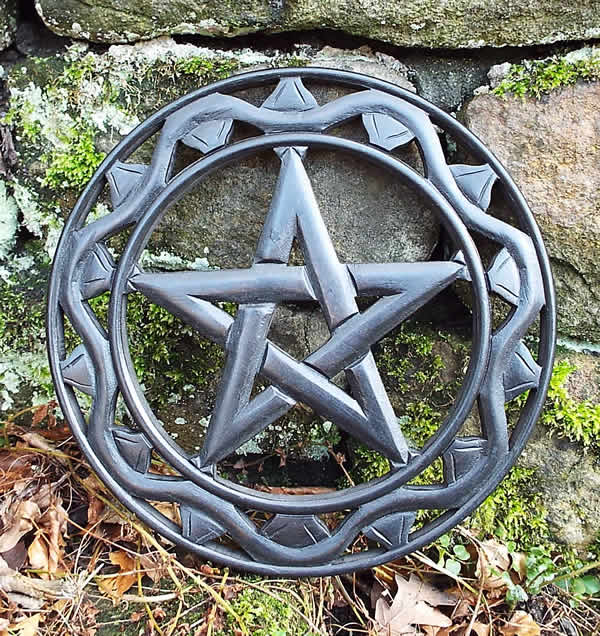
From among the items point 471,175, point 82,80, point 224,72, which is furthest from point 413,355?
point 82,80

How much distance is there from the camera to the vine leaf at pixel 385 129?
2.91ft

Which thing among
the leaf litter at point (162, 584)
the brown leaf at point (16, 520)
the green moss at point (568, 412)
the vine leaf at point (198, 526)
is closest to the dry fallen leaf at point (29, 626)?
the leaf litter at point (162, 584)

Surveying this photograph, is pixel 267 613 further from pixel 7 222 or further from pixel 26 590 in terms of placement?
pixel 7 222

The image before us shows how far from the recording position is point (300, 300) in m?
0.88

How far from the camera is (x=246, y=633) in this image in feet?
3.02

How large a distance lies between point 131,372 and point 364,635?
0.55 m

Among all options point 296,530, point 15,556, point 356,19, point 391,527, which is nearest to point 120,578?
point 15,556

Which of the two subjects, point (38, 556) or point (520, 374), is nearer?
point (520, 374)

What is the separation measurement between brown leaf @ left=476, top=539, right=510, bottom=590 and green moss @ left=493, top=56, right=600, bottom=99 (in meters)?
0.70

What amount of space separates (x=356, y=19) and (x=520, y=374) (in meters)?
0.55

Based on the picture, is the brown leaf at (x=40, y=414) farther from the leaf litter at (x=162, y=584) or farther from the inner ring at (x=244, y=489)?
the inner ring at (x=244, y=489)

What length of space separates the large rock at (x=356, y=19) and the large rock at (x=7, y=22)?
67 mm

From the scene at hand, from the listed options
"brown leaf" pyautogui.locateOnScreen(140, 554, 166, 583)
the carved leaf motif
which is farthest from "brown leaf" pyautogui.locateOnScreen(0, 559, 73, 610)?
the carved leaf motif

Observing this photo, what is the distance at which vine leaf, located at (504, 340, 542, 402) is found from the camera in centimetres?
90
